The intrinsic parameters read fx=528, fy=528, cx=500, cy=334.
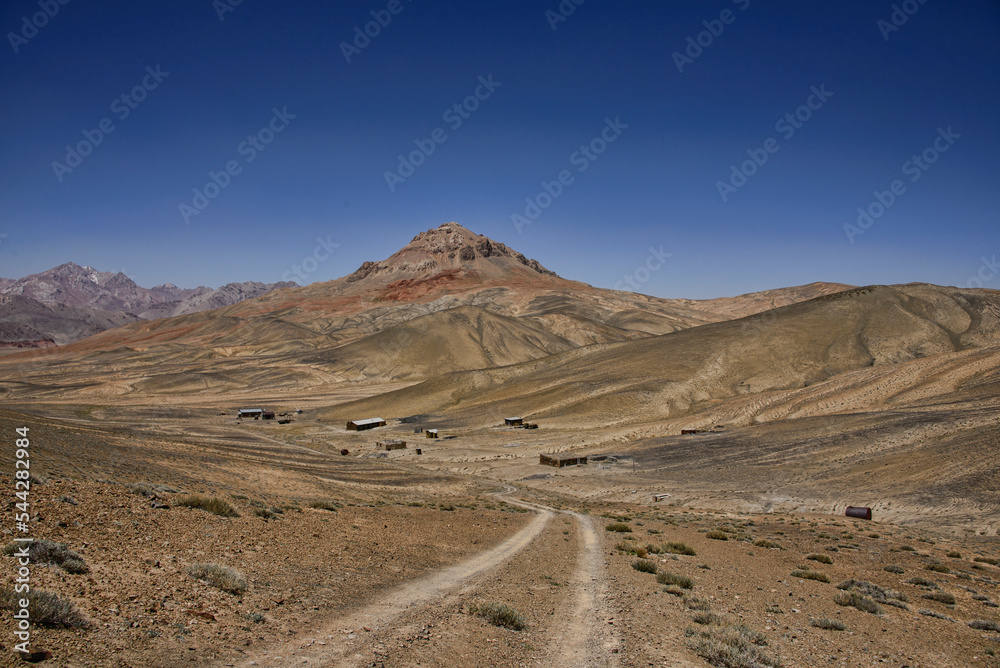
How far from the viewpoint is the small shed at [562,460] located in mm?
44000

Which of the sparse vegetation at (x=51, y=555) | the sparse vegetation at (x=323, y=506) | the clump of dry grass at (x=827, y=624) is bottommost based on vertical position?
the clump of dry grass at (x=827, y=624)

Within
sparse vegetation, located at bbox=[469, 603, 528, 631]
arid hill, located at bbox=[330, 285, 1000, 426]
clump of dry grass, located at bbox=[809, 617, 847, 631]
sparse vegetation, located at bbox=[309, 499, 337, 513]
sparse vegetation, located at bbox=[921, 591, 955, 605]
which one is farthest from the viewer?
arid hill, located at bbox=[330, 285, 1000, 426]

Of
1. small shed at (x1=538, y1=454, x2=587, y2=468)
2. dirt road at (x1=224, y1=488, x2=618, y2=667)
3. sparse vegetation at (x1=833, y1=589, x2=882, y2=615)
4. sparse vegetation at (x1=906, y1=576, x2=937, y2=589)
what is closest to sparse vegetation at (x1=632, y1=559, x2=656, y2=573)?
dirt road at (x1=224, y1=488, x2=618, y2=667)

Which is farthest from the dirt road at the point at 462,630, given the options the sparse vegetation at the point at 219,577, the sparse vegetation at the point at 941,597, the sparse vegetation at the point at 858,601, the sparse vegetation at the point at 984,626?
the sparse vegetation at the point at 941,597

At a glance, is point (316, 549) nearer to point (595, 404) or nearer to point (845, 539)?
point (845, 539)

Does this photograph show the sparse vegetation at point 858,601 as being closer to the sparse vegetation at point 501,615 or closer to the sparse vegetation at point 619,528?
the sparse vegetation at point 501,615

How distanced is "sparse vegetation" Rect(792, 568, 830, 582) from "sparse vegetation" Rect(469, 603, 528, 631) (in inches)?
370

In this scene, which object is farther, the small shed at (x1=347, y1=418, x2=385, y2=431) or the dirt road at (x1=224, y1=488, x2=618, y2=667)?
the small shed at (x1=347, y1=418, x2=385, y2=431)

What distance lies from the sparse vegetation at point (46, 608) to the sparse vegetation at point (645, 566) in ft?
39.4

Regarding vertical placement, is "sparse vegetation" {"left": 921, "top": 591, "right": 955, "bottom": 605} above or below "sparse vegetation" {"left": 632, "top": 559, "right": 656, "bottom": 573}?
below

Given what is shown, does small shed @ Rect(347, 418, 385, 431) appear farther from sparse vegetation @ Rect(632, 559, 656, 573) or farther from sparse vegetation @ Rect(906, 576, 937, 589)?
sparse vegetation @ Rect(906, 576, 937, 589)

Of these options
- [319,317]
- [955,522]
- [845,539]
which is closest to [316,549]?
[845,539]

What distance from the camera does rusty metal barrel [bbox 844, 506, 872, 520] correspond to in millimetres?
26203

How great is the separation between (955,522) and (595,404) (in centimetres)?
4074
